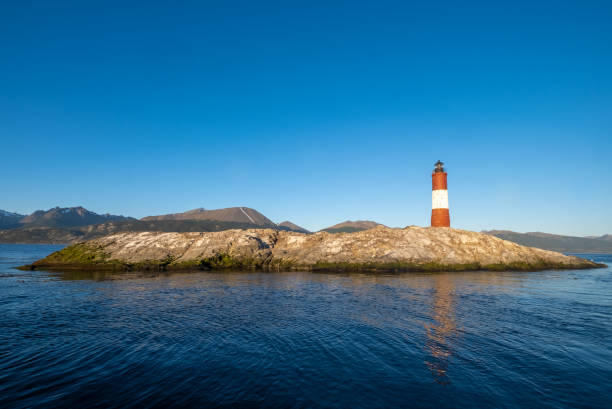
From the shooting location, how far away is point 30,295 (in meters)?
25.6

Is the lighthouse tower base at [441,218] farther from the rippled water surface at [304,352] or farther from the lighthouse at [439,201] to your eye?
the rippled water surface at [304,352]

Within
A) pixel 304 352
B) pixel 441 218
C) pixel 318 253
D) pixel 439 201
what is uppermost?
pixel 439 201

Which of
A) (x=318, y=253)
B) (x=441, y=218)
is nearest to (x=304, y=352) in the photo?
(x=318, y=253)

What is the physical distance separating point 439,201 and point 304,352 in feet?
171

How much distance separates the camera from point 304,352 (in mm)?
13031

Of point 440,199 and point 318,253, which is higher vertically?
point 440,199

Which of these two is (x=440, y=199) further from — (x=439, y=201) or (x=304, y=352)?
(x=304, y=352)

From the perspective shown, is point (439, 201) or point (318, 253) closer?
point (318, 253)

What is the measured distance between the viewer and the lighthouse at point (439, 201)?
57312 mm

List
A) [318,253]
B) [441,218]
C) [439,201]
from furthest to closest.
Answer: [439,201]
[441,218]
[318,253]

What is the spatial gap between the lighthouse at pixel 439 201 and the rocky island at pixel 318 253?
2.82 meters

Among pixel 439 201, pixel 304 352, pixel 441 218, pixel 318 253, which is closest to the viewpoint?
pixel 304 352

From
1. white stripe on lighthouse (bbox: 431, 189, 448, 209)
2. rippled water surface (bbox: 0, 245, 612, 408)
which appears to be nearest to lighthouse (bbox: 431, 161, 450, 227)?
white stripe on lighthouse (bbox: 431, 189, 448, 209)

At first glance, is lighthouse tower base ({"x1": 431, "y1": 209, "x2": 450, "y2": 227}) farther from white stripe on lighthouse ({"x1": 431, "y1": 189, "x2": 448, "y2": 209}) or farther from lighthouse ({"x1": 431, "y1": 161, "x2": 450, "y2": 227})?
white stripe on lighthouse ({"x1": 431, "y1": 189, "x2": 448, "y2": 209})
